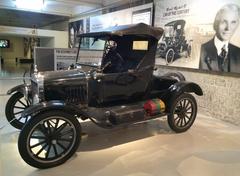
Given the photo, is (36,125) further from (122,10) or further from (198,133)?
(122,10)

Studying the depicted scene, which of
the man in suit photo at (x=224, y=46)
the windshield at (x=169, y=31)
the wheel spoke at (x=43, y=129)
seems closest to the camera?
A: the wheel spoke at (x=43, y=129)

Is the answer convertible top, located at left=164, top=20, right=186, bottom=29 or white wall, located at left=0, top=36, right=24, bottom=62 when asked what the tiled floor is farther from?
white wall, located at left=0, top=36, right=24, bottom=62

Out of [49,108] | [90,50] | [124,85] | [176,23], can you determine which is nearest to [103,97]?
[124,85]

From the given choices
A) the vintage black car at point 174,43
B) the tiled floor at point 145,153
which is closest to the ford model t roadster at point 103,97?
the tiled floor at point 145,153

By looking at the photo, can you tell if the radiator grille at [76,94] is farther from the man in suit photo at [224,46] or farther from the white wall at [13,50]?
the white wall at [13,50]

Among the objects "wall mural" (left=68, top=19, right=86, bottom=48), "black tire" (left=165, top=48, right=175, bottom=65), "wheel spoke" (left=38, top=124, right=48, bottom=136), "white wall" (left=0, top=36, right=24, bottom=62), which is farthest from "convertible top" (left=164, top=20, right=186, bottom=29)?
"white wall" (left=0, top=36, right=24, bottom=62)

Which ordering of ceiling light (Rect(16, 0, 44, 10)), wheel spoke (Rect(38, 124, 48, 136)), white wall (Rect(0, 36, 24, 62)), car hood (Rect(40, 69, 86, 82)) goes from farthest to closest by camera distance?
white wall (Rect(0, 36, 24, 62)) → ceiling light (Rect(16, 0, 44, 10)) → car hood (Rect(40, 69, 86, 82)) → wheel spoke (Rect(38, 124, 48, 136))

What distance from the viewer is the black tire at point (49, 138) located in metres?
2.71

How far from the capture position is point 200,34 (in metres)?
5.27

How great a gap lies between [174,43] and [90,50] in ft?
8.31

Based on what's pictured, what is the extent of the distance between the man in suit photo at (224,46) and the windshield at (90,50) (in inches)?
98.7

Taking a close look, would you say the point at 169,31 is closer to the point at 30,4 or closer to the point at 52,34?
the point at 30,4

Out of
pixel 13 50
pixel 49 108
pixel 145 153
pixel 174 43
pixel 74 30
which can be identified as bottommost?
pixel 145 153

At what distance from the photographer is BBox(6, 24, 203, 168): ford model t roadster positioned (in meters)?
2.86
